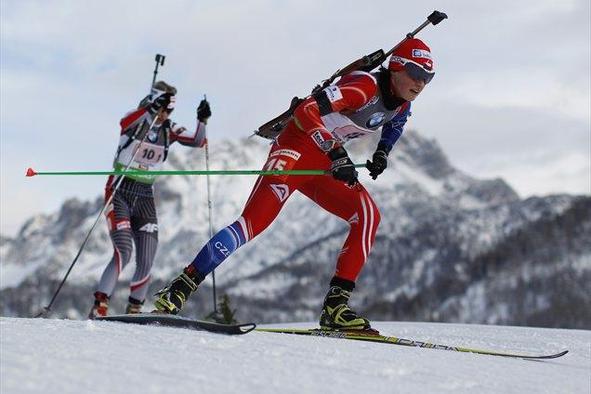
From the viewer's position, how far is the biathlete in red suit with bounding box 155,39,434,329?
6.04 metres

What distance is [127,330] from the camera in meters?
4.57

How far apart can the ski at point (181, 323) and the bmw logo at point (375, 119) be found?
7.22ft

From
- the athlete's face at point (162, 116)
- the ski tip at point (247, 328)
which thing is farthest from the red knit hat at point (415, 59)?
the athlete's face at point (162, 116)

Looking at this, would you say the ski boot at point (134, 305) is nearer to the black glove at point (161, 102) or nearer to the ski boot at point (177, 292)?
the black glove at point (161, 102)

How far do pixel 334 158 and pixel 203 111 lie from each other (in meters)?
4.72

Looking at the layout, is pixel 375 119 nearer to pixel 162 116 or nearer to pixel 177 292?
pixel 177 292

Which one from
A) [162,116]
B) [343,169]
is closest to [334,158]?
[343,169]

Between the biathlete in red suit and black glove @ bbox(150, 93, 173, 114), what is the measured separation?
3.36 m

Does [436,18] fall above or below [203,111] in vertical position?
above

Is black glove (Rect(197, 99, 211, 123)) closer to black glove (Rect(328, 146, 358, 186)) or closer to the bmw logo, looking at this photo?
the bmw logo

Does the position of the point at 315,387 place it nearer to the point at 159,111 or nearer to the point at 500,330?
the point at 500,330

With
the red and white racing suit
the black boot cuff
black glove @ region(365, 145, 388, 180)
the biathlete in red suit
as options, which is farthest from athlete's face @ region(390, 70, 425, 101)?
the black boot cuff

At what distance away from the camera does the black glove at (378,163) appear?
6379 millimetres

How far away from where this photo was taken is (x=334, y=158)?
590cm
